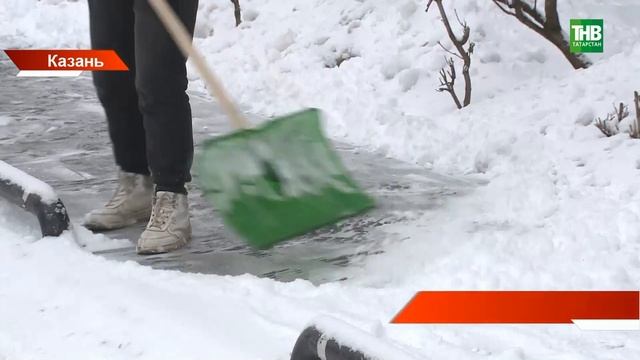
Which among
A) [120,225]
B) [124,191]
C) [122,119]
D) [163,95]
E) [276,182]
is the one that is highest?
[163,95]

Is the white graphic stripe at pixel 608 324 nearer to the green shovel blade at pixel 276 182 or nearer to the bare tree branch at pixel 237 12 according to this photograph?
the green shovel blade at pixel 276 182

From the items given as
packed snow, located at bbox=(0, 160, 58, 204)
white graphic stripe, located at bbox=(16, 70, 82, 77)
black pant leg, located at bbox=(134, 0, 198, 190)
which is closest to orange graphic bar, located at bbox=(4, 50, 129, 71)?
white graphic stripe, located at bbox=(16, 70, 82, 77)

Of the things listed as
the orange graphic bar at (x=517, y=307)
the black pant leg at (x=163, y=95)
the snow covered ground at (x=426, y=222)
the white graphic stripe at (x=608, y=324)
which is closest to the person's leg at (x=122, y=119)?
the black pant leg at (x=163, y=95)

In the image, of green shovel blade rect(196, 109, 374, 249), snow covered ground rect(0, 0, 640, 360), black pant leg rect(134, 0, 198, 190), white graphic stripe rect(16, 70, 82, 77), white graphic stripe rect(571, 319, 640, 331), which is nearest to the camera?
snow covered ground rect(0, 0, 640, 360)

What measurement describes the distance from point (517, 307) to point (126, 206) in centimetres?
176

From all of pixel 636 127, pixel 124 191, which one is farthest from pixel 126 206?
pixel 636 127

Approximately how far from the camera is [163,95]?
3.33m

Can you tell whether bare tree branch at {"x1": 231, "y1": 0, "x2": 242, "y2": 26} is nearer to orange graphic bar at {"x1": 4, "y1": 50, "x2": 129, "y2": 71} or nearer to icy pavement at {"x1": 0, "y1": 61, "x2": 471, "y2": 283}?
orange graphic bar at {"x1": 4, "y1": 50, "x2": 129, "y2": 71}

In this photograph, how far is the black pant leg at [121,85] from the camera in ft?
11.6

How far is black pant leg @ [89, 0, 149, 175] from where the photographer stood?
3547mm

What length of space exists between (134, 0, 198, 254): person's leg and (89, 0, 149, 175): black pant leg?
0.88 feet

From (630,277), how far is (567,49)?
3167 mm

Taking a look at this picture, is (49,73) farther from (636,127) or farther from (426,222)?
(636,127)

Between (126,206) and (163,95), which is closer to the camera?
(163,95)
